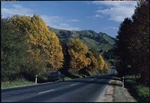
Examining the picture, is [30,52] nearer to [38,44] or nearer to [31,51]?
[31,51]

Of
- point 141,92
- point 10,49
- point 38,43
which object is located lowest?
point 141,92

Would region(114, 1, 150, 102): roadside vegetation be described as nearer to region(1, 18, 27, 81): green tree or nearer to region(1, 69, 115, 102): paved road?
region(1, 69, 115, 102): paved road

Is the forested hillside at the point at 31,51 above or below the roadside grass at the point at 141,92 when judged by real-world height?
above

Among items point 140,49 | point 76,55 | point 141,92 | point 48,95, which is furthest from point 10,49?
point 76,55

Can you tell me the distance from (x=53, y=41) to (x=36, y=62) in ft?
50.4

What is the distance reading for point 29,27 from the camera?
51.6 metres

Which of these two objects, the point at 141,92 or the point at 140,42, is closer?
the point at 141,92

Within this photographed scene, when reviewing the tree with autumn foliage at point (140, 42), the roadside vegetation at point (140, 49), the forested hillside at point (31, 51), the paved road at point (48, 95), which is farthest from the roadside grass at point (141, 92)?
the forested hillside at point (31, 51)

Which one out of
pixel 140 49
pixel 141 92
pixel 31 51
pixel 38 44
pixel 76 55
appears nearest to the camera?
pixel 141 92

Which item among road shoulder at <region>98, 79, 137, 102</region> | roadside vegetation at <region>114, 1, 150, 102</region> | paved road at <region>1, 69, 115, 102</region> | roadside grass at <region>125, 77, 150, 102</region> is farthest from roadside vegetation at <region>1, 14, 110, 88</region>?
roadside grass at <region>125, 77, 150, 102</region>

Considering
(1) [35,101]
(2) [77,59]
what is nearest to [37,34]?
(2) [77,59]

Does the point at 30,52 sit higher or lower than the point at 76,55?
lower

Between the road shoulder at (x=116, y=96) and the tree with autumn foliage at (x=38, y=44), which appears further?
the tree with autumn foliage at (x=38, y=44)

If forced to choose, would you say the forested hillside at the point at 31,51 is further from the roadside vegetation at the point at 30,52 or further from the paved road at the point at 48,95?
the paved road at the point at 48,95
